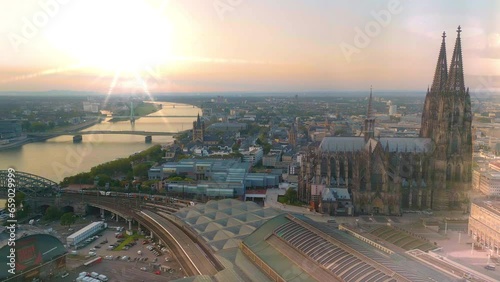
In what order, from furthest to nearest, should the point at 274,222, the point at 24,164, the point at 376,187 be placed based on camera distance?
the point at 24,164, the point at 376,187, the point at 274,222

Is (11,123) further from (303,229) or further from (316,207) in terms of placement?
(303,229)

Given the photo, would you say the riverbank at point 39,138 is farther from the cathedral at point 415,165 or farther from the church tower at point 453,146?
the church tower at point 453,146

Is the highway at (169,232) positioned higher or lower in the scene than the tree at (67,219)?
higher

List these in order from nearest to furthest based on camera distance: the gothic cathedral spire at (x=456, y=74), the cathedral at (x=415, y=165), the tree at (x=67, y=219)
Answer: the tree at (x=67, y=219) < the cathedral at (x=415, y=165) < the gothic cathedral spire at (x=456, y=74)

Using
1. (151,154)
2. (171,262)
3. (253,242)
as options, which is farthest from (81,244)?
(151,154)

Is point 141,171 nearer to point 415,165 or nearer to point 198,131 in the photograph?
point 198,131

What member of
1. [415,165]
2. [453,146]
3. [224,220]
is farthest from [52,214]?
[453,146]

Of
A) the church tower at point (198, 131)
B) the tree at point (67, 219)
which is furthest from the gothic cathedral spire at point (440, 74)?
the church tower at point (198, 131)
